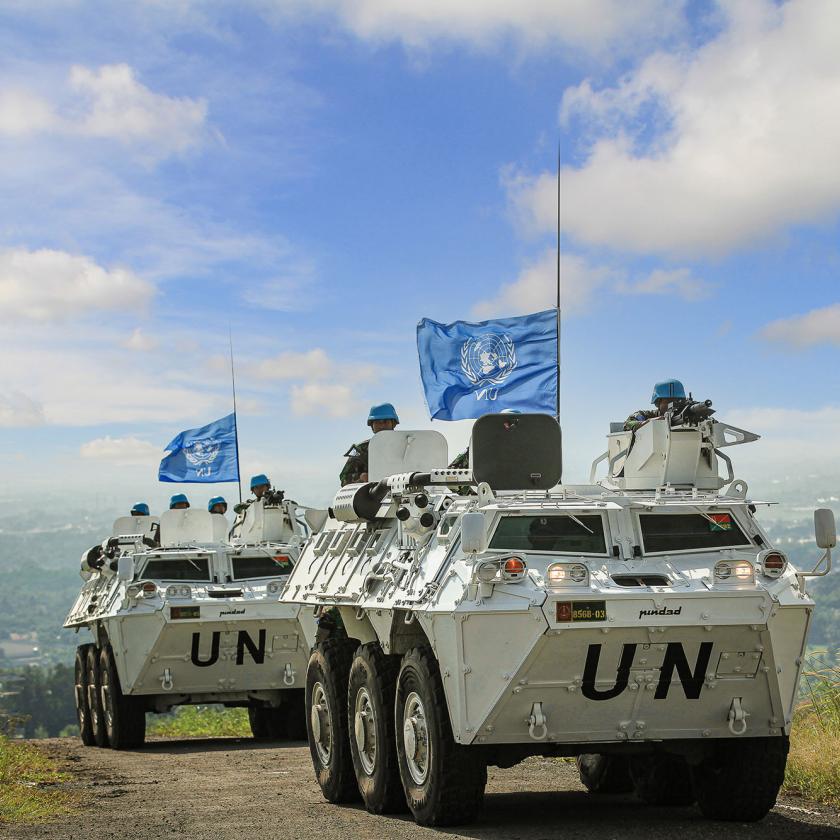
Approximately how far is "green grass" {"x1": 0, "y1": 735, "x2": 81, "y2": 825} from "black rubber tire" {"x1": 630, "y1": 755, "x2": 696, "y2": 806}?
4420 millimetres

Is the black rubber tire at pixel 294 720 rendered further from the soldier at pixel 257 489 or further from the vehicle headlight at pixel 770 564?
the vehicle headlight at pixel 770 564

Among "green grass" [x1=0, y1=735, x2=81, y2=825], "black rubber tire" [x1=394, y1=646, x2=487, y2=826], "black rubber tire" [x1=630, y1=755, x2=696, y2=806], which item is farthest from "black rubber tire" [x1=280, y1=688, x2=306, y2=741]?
"black rubber tire" [x1=394, y1=646, x2=487, y2=826]

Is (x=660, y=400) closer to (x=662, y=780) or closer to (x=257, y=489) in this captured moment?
(x=662, y=780)

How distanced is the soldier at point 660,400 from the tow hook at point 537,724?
11.9ft

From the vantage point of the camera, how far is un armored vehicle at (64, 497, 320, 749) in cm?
1909

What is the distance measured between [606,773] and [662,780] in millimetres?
890

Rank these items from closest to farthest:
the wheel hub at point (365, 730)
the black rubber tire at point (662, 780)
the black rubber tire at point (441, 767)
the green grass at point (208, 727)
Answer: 1. the black rubber tire at point (441, 767)
2. the black rubber tire at point (662, 780)
3. the wheel hub at point (365, 730)
4. the green grass at point (208, 727)

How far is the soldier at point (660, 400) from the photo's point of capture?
510 inches

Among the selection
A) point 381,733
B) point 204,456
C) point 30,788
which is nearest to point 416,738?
point 381,733

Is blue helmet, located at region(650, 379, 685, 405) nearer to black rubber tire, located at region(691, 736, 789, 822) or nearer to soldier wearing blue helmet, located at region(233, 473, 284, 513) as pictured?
black rubber tire, located at region(691, 736, 789, 822)

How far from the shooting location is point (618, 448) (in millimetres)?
12953

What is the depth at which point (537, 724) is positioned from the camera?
9875 mm

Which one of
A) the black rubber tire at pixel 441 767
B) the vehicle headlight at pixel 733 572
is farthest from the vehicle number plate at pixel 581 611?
the black rubber tire at pixel 441 767

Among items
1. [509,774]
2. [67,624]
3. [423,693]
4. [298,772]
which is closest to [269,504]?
[67,624]
